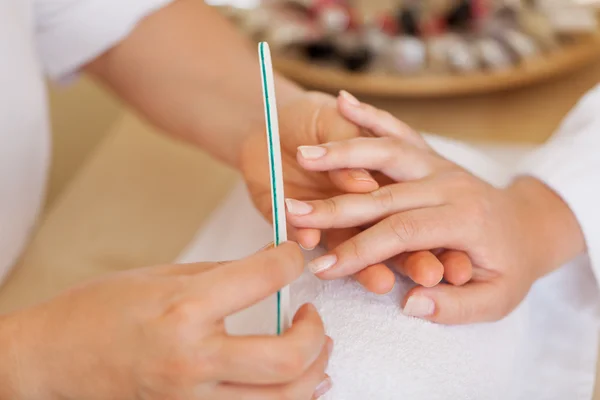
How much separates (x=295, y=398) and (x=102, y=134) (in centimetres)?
83

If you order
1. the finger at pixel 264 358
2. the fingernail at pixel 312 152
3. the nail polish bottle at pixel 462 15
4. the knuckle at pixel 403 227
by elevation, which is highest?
the finger at pixel 264 358

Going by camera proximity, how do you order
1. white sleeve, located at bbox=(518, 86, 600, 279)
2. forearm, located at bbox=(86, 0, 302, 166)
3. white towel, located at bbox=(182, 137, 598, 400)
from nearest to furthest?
white towel, located at bbox=(182, 137, 598, 400) → white sleeve, located at bbox=(518, 86, 600, 279) → forearm, located at bbox=(86, 0, 302, 166)

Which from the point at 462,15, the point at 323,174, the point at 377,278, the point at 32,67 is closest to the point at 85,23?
the point at 32,67

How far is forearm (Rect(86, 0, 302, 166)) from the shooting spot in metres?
0.69

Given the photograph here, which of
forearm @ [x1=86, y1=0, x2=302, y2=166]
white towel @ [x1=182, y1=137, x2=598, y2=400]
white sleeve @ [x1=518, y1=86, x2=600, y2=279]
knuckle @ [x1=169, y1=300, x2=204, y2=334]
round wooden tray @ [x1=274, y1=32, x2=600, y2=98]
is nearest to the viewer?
knuckle @ [x1=169, y1=300, x2=204, y2=334]

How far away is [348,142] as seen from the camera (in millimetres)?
509

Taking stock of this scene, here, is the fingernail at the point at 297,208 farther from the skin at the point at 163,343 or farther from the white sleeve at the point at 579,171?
the white sleeve at the point at 579,171

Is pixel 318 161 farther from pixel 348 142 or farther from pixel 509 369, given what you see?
pixel 509 369

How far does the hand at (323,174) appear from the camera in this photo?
486mm

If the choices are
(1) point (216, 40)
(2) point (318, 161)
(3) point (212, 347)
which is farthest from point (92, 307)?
(1) point (216, 40)

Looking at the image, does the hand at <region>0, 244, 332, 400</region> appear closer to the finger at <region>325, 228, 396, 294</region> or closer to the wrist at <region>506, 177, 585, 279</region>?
the finger at <region>325, 228, 396, 294</region>

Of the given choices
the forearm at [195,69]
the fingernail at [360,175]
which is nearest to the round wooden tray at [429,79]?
the forearm at [195,69]

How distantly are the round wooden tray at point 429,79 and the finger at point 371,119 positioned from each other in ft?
1.32

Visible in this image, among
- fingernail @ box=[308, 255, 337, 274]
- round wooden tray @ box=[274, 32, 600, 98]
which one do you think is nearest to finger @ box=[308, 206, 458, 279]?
fingernail @ box=[308, 255, 337, 274]
